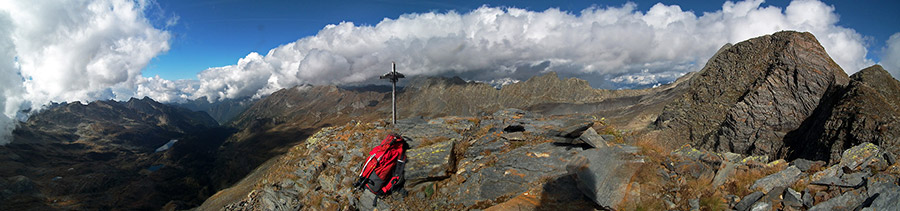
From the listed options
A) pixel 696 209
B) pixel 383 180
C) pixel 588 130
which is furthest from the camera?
pixel 383 180

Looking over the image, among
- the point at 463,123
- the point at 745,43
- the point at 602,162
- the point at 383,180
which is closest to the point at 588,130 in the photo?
the point at 602,162

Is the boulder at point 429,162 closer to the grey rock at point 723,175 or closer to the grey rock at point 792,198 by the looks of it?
the grey rock at point 723,175

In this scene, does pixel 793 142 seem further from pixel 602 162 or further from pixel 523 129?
pixel 602 162

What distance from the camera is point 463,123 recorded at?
68.7 feet

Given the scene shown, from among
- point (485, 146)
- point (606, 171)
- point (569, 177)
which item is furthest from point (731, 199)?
point (485, 146)

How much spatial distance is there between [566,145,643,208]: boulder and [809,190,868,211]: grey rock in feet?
11.1

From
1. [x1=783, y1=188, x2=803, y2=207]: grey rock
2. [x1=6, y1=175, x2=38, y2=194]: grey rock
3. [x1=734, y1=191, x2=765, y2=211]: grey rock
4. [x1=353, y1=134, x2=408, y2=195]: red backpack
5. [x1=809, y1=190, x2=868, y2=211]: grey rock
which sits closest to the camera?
[x1=809, y1=190, x2=868, y2=211]: grey rock

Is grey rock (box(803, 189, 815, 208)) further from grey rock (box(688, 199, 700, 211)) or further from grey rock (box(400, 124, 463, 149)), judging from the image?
grey rock (box(400, 124, 463, 149))

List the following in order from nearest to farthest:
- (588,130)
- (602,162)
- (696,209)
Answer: (696,209) → (602,162) → (588,130)

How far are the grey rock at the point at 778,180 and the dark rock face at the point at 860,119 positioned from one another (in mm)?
7871

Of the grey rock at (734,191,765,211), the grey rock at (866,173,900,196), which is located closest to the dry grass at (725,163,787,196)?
the grey rock at (734,191,765,211)

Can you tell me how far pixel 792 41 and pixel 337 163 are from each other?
30.4 metres

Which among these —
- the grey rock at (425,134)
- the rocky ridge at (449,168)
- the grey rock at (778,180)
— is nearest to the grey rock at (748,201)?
the grey rock at (778,180)

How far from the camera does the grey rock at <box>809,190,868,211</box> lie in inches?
252
